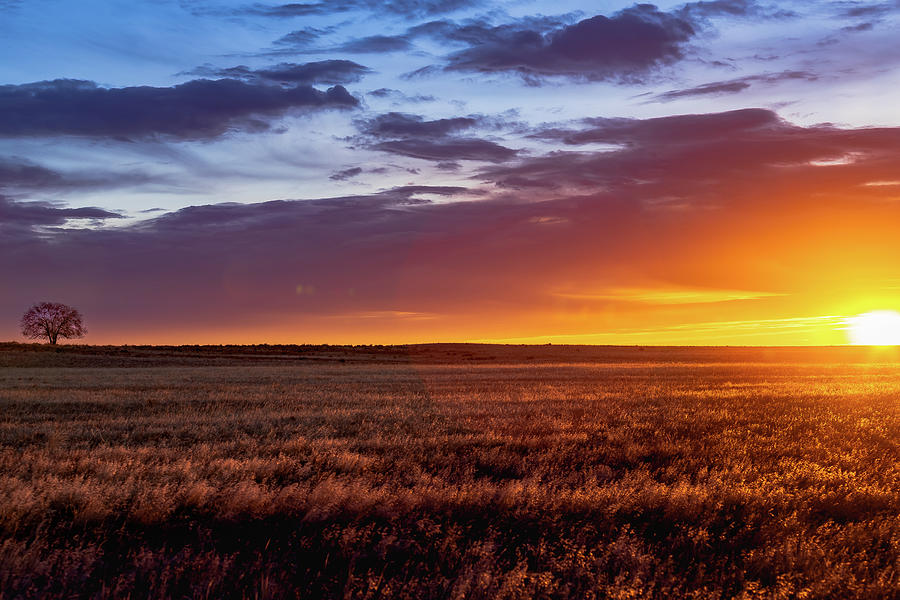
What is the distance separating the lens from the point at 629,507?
7.56 m

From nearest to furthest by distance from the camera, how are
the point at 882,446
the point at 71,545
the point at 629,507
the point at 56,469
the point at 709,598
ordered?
the point at 709,598 < the point at 71,545 < the point at 629,507 < the point at 56,469 < the point at 882,446

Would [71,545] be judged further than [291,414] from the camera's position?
No

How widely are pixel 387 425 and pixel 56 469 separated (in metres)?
6.92

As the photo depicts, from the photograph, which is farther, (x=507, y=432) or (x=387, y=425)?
(x=387, y=425)

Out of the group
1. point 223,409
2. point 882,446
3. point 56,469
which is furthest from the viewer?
point 223,409

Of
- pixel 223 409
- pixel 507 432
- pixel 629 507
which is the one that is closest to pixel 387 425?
pixel 507 432

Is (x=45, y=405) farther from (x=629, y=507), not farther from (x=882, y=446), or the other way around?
(x=882, y=446)

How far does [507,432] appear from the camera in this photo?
13.8 m

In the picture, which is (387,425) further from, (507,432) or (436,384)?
(436,384)

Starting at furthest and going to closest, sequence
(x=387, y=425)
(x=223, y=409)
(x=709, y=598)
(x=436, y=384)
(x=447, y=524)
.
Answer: (x=436, y=384) → (x=223, y=409) → (x=387, y=425) → (x=447, y=524) → (x=709, y=598)

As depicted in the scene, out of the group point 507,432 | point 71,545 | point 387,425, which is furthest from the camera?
point 387,425

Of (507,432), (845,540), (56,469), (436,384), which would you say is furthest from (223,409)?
(845,540)

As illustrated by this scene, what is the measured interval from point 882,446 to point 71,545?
42.2 feet

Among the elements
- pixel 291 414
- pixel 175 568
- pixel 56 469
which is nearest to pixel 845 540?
pixel 175 568
